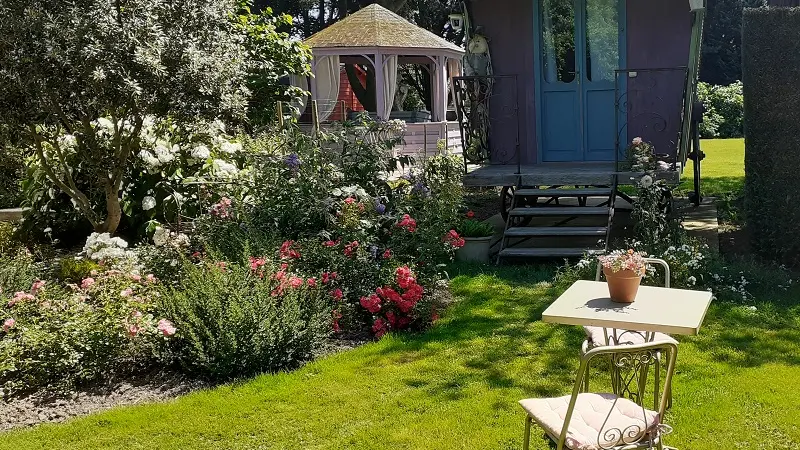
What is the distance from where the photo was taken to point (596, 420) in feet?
10.3

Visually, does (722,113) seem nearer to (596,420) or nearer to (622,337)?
(622,337)

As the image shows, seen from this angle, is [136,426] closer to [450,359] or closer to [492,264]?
[450,359]

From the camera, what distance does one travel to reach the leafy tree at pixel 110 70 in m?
6.57

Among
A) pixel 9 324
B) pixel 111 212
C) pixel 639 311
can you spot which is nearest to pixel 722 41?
pixel 111 212

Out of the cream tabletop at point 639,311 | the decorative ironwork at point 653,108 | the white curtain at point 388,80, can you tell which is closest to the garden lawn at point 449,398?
the cream tabletop at point 639,311

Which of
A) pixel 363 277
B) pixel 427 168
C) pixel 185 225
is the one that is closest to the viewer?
pixel 363 277

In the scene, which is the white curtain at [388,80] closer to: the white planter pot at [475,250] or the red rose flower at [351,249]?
the white planter pot at [475,250]

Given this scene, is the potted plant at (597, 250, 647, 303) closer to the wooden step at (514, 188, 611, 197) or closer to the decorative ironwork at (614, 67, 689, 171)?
the wooden step at (514, 188, 611, 197)

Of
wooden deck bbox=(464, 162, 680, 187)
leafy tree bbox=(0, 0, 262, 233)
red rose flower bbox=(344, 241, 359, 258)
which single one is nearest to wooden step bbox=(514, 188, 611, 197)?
wooden deck bbox=(464, 162, 680, 187)

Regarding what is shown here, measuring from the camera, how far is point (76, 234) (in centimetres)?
902

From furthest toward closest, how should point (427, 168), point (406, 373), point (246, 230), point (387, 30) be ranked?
point (387, 30), point (427, 168), point (246, 230), point (406, 373)

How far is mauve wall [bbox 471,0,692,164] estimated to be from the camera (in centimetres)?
888

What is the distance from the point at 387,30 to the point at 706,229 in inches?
453

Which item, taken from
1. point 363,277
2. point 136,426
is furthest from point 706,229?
point 136,426
